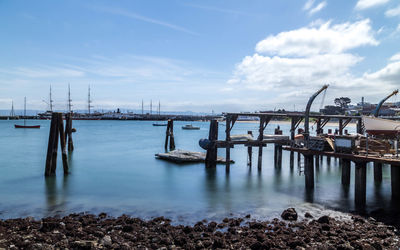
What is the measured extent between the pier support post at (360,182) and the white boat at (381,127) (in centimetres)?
480

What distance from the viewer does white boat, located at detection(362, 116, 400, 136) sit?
1868 centimetres

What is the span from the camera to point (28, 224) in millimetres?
13188

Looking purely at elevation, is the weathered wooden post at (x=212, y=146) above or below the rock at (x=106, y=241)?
above

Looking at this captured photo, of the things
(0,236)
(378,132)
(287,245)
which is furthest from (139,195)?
(378,132)

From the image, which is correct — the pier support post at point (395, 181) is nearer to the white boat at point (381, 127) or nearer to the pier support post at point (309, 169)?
the white boat at point (381, 127)

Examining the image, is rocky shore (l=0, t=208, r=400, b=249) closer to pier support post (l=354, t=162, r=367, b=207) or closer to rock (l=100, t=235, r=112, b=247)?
rock (l=100, t=235, r=112, b=247)

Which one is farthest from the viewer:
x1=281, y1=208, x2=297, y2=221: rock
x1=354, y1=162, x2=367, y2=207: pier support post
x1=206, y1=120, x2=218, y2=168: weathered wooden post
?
x1=206, y1=120, x2=218, y2=168: weathered wooden post

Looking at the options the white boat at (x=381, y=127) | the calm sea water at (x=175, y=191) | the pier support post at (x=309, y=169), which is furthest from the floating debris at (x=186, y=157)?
the white boat at (x=381, y=127)

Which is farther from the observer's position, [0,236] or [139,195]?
[139,195]

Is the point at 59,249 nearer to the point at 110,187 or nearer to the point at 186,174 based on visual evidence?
the point at 110,187

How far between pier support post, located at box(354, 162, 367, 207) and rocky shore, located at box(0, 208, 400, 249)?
6.95ft

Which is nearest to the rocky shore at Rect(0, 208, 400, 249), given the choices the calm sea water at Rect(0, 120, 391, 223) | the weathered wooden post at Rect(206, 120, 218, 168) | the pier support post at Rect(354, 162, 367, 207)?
the calm sea water at Rect(0, 120, 391, 223)

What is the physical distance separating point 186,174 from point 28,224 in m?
15.3

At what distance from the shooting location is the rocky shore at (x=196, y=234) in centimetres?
1104
